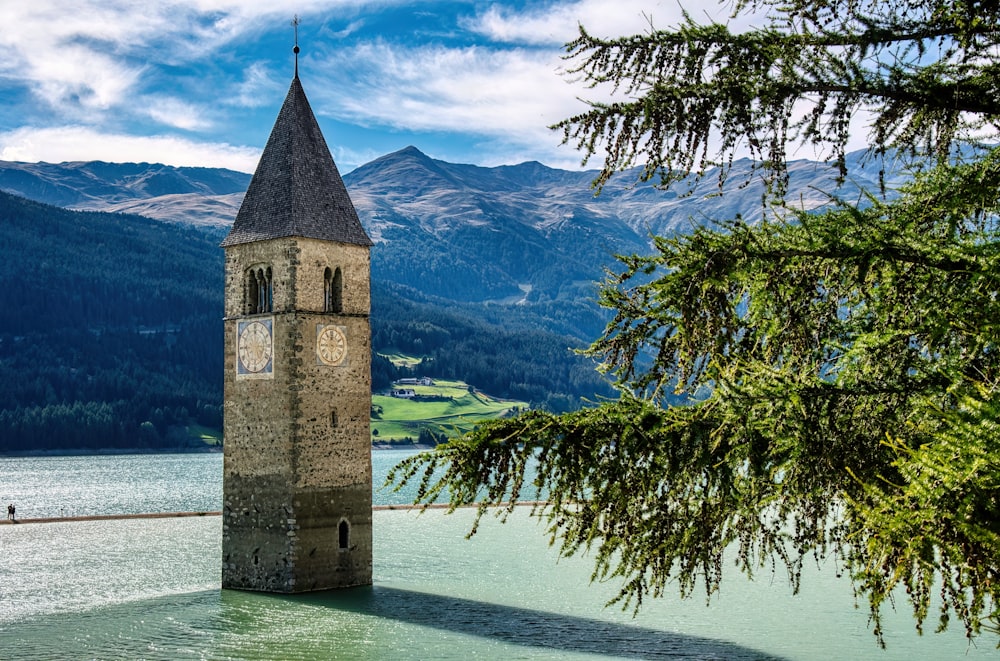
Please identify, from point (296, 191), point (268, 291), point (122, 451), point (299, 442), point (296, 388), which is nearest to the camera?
point (299, 442)

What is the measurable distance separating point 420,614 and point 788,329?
2472 centimetres

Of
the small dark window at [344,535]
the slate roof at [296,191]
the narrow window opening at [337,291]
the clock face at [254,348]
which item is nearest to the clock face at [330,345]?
the narrow window opening at [337,291]

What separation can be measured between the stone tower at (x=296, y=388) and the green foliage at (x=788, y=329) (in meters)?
25.9

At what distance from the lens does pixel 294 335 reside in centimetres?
3481

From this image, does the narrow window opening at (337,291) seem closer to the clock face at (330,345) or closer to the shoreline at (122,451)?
the clock face at (330,345)

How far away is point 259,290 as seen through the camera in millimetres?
36344

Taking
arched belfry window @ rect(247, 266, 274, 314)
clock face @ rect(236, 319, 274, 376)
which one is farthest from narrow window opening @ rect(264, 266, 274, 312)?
clock face @ rect(236, 319, 274, 376)

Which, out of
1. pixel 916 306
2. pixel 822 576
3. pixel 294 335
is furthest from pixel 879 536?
pixel 822 576

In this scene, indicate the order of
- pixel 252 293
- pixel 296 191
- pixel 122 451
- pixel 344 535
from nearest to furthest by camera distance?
pixel 344 535, pixel 296 191, pixel 252 293, pixel 122 451

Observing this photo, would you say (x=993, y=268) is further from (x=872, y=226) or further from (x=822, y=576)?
(x=822, y=576)

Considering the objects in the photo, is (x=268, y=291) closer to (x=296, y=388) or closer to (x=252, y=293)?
(x=252, y=293)

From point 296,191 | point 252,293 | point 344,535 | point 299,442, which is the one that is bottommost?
point 344,535

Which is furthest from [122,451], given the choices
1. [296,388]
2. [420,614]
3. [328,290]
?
[420,614]

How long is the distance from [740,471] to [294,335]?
2690cm
